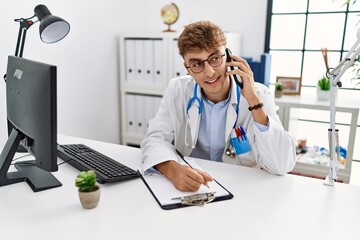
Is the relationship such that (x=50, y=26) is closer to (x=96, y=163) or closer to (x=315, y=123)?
(x=96, y=163)

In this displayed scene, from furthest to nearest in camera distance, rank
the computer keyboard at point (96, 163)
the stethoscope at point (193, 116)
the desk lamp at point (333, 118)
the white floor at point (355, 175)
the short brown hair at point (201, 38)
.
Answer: the white floor at point (355, 175), the stethoscope at point (193, 116), the short brown hair at point (201, 38), the computer keyboard at point (96, 163), the desk lamp at point (333, 118)

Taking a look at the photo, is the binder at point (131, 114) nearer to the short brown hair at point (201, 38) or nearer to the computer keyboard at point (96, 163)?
the computer keyboard at point (96, 163)

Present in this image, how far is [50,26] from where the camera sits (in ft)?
4.21

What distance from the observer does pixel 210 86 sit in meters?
1.45

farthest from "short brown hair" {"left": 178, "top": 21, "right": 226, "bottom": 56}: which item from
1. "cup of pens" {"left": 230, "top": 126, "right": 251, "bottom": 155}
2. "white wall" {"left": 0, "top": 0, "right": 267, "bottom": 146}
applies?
"white wall" {"left": 0, "top": 0, "right": 267, "bottom": 146}

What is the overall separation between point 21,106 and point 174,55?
1.80 metres

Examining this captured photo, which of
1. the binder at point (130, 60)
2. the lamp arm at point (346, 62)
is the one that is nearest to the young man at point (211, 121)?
the lamp arm at point (346, 62)

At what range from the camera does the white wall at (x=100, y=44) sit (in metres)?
2.47

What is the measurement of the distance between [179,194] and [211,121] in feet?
1.76

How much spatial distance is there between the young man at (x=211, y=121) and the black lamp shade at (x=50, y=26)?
49 centimetres

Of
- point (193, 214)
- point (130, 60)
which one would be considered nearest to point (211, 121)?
point (193, 214)

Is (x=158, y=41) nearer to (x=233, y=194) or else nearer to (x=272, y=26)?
(x=272, y=26)

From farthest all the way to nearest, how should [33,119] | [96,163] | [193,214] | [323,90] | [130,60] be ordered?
[130,60], [323,90], [96,163], [33,119], [193,214]

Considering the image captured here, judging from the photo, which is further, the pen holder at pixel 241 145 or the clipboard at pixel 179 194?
the pen holder at pixel 241 145
